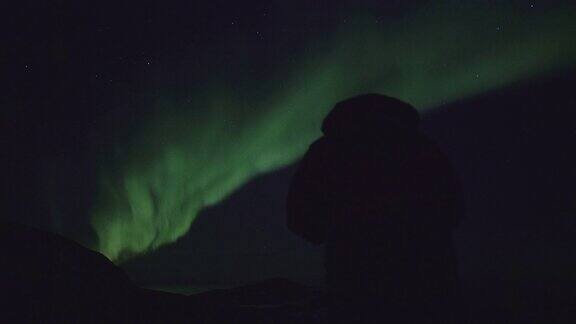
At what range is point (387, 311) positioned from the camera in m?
2.91

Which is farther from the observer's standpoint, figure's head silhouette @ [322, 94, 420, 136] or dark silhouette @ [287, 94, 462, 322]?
figure's head silhouette @ [322, 94, 420, 136]

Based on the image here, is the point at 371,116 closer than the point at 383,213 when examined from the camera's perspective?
No

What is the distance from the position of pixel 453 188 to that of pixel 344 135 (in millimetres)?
949

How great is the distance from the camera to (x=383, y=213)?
3020mm

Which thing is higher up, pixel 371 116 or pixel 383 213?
pixel 371 116

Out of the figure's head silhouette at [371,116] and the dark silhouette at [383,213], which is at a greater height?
the figure's head silhouette at [371,116]

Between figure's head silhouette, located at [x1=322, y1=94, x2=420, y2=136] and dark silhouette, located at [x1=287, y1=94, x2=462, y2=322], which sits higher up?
figure's head silhouette, located at [x1=322, y1=94, x2=420, y2=136]

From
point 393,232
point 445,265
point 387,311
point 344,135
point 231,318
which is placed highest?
point 344,135

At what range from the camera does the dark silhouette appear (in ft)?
9.59

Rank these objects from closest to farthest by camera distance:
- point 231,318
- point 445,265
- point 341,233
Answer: point 445,265 < point 341,233 < point 231,318

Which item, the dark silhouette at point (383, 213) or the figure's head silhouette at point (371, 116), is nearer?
the dark silhouette at point (383, 213)

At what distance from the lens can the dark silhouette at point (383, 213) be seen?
9.59ft

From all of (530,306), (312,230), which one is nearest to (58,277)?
(312,230)

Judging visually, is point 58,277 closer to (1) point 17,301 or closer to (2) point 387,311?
(1) point 17,301
